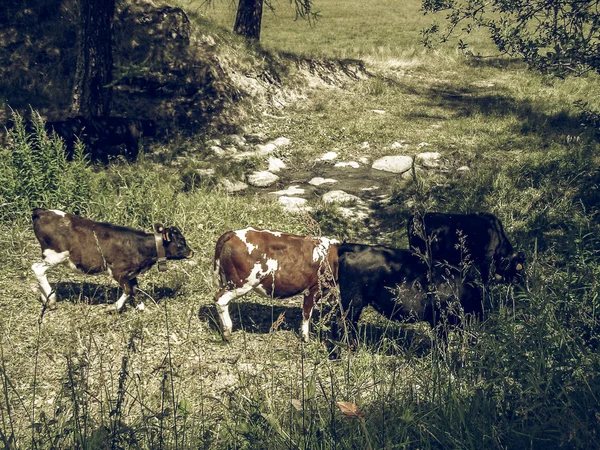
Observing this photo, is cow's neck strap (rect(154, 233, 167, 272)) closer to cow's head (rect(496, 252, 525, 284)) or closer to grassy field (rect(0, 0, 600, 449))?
grassy field (rect(0, 0, 600, 449))

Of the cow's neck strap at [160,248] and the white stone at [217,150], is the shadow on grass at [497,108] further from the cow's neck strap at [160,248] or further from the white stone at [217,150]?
the cow's neck strap at [160,248]

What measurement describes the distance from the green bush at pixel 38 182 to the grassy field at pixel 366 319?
3 cm

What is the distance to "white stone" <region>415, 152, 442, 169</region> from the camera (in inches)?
512

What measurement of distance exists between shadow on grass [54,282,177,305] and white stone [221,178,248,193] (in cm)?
406

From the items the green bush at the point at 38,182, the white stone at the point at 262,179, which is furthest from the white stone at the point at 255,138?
the green bush at the point at 38,182

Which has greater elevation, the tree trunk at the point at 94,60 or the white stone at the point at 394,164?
the tree trunk at the point at 94,60

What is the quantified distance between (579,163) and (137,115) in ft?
29.9

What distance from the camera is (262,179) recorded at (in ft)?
40.9

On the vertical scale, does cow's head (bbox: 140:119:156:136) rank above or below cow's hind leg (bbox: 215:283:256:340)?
above

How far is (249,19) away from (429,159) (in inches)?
314

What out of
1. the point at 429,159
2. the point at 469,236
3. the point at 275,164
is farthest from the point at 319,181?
the point at 469,236

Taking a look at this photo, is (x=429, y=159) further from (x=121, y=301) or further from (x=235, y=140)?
(x=121, y=301)

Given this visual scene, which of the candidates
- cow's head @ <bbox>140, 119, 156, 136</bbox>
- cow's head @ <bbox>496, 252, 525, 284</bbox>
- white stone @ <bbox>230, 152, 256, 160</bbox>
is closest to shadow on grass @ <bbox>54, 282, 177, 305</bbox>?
cow's head @ <bbox>496, 252, 525, 284</bbox>

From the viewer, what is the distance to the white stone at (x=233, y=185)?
12.0 m
